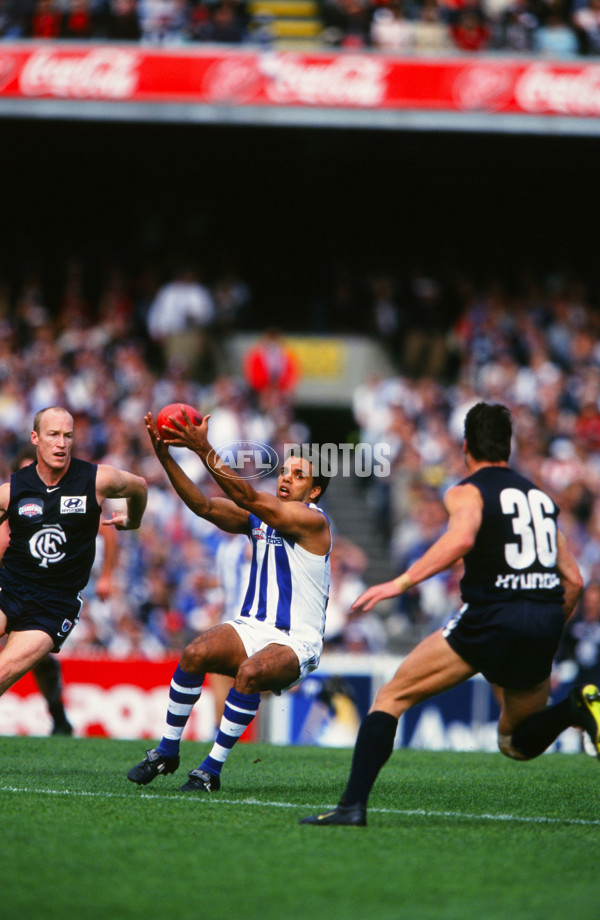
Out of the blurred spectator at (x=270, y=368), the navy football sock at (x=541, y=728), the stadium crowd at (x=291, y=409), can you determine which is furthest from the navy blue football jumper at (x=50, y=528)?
the blurred spectator at (x=270, y=368)

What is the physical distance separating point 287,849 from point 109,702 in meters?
8.14

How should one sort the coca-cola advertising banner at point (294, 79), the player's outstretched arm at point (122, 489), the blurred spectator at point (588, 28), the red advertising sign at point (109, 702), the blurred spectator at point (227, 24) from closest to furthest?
1. the player's outstretched arm at point (122, 489)
2. the red advertising sign at point (109, 702)
3. the coca-cola advertising banner at point (294, 79)
4. the blurred spectator at point (227, 24)
5. the blurred spectator at point (588, 28)

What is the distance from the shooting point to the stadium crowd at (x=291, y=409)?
14633 millimetres

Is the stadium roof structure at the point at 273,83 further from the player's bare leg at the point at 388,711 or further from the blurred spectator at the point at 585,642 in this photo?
the player's bare leg at the point at 388,711

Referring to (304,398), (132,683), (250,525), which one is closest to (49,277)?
(304,398)

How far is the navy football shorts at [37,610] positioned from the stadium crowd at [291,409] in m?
4.37

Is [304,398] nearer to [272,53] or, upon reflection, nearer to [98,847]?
[272,53]

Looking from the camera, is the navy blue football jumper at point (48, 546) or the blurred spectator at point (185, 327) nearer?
the navy blue football jumper at point (48, 546)

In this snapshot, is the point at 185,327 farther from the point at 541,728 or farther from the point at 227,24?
the point at 541,728

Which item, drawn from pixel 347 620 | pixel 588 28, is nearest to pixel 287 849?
pixel 347 620

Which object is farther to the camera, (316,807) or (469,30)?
(469,30)

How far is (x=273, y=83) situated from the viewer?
66.2ft

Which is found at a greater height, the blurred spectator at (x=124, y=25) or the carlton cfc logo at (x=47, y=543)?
the blurred spectator at (x=124, y=25)

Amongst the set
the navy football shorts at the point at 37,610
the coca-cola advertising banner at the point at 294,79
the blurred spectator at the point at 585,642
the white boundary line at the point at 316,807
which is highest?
the coca-cola advertising banner at the point at 294,79
